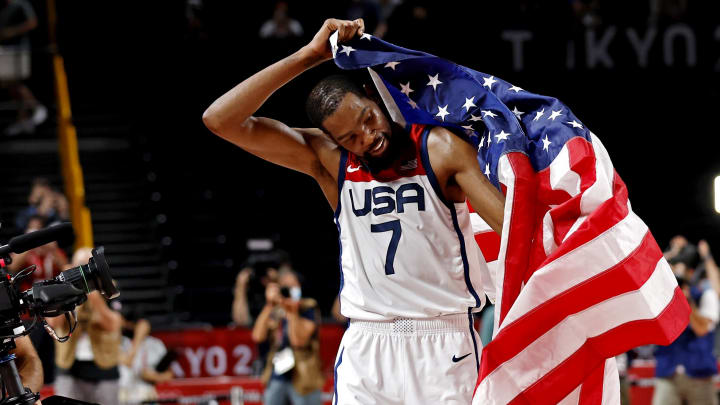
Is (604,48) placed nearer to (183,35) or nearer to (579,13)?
(579,13)

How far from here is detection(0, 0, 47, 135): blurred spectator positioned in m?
14.0

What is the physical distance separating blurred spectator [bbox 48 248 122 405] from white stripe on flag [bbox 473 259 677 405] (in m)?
5.78

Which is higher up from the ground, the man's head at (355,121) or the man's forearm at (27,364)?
the man's head at (355,121)

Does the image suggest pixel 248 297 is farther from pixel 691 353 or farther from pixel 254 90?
pixel 254 90

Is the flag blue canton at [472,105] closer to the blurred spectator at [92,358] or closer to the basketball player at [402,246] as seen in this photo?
the basketball player at [402,246]

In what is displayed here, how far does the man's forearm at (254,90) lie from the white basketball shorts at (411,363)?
98cm

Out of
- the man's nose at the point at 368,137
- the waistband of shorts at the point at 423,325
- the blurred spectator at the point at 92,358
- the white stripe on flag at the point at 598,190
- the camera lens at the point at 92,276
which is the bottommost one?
the blurred spectator at the point at 92,358

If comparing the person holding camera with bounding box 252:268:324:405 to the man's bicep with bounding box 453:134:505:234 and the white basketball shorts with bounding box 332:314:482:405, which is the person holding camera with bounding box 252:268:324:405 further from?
the man's bicep with bounding box 453:134:505:234

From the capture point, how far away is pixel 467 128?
3.75m

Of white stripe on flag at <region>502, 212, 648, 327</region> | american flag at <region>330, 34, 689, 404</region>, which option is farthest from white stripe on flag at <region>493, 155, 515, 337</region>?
white stripe on flag at <region>502, 212, 648, 327</region>

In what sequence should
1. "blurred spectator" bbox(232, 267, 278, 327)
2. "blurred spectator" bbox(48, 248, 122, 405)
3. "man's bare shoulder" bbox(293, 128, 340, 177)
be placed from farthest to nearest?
"blurred spectator" bbox(232, 267, 278, 327), "blurred spectator" bbox(48, 248, 122, 405), "man's bare shoulder" bbox(293, 128, 340, 177)

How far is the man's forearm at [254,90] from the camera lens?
383 centimetres

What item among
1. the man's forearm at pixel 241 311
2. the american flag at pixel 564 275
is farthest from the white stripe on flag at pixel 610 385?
the man's forearm at pixel 241 311

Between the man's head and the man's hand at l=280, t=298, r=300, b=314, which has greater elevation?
the man's head
